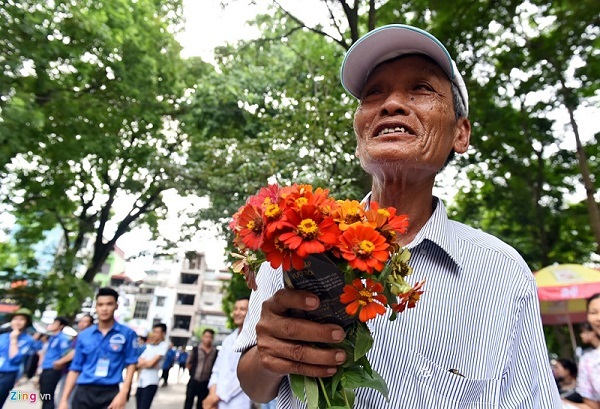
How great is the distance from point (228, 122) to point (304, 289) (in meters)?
11.6

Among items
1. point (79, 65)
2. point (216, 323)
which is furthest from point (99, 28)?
point (216, 323)

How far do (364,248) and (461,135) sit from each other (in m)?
1.00

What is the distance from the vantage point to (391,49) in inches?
59.8

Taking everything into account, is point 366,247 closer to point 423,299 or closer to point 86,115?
point 423,299

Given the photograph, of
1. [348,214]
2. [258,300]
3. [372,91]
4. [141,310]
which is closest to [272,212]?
[348,214]

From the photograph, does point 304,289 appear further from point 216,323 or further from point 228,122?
point 216,323

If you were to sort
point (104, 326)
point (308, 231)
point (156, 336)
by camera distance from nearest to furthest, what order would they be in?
point (308, 231) → point (104, 326) → point (156, 336)

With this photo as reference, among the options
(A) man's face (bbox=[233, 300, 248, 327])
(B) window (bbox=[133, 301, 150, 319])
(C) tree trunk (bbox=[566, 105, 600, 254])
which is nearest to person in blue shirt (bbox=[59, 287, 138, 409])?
(A) man's face (bbox=[233, 300, 248, 327])

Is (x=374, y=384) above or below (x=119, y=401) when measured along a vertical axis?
above

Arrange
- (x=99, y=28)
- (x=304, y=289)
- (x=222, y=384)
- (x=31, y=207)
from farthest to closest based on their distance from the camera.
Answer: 1. (x=31, y=207)
2. (x=99, y=28)
3. (x=222, y=384)
4. (x=304, y=289)

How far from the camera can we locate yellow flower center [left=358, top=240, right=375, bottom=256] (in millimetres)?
911

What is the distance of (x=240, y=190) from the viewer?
956 cm

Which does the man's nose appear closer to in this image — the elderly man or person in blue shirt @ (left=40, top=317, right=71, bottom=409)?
the elderly man

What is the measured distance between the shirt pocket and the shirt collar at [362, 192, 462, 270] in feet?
1.10
